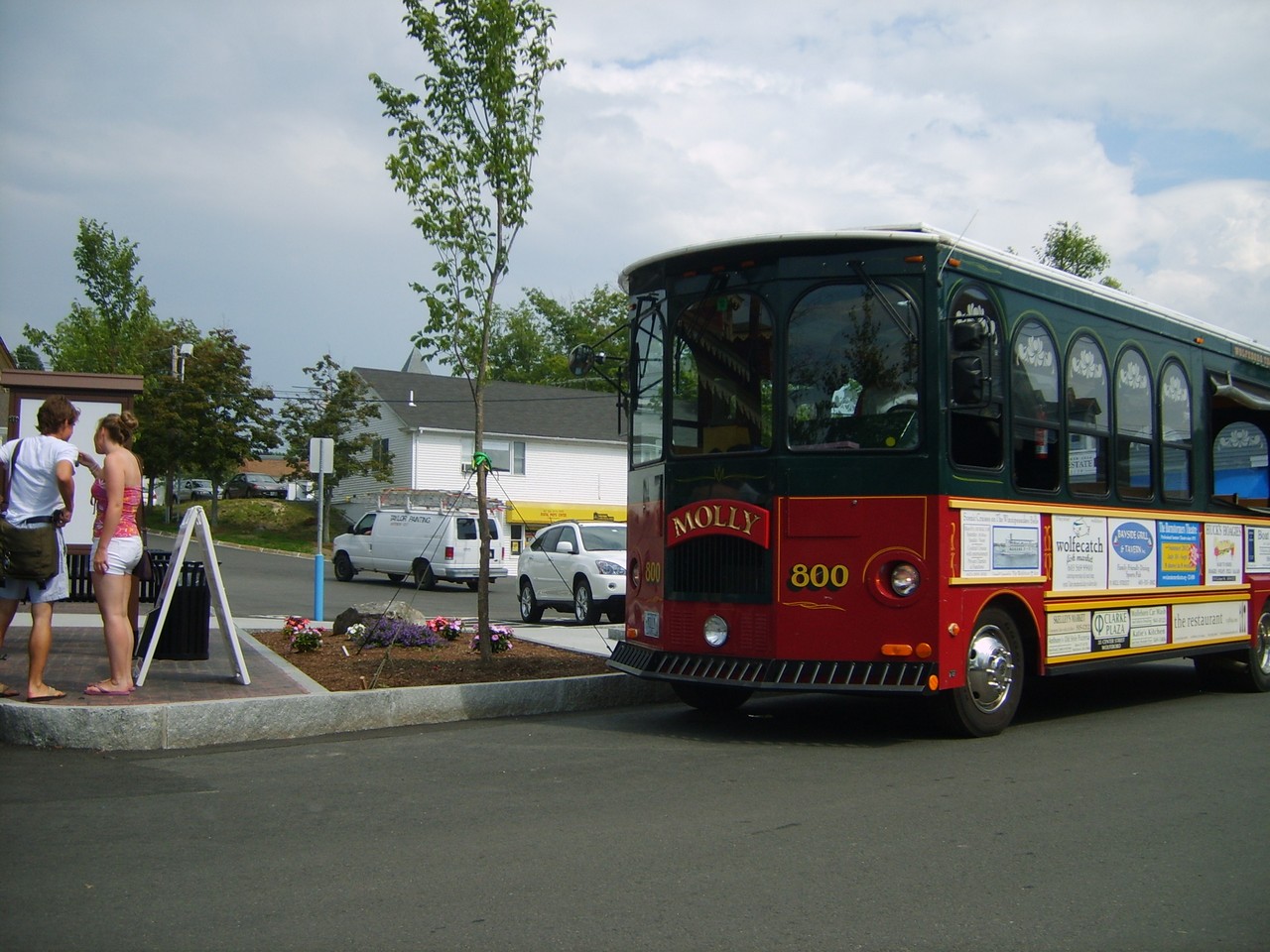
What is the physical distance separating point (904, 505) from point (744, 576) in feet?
3.87

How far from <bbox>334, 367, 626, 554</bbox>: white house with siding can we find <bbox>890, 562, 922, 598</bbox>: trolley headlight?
35.7m

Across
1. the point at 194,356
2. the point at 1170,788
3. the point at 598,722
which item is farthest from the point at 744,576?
the point at 194,356

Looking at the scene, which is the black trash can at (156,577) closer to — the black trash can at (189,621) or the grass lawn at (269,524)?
the black trash can at (189,621)

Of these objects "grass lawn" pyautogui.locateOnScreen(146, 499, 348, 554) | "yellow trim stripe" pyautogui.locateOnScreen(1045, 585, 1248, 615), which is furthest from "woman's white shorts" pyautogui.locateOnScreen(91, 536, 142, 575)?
"grass lawn" pyautogui.locateOnScreen(146, 499, 348, 554)

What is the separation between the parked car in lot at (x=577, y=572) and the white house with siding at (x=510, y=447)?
903 inches

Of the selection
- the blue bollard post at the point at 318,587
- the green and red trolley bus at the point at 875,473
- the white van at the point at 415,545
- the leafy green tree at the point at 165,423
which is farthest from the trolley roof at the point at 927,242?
the leafy green tree at the point at 165,423

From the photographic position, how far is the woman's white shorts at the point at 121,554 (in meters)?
8.03

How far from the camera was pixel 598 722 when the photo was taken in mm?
8992

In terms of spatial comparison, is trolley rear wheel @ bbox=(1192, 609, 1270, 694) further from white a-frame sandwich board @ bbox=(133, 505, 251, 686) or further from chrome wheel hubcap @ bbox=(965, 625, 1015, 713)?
white a-frame sandwich board @ bbox=(133, 505, 251, 686)

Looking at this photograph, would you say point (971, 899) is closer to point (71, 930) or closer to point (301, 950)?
point (301, 950)

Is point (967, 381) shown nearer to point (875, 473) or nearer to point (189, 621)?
point (875, 473)

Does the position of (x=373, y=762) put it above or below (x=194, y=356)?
below

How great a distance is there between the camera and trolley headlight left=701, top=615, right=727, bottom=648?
8.22 meters

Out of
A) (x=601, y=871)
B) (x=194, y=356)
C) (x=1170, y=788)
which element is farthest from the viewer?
(x=194, y=356)
